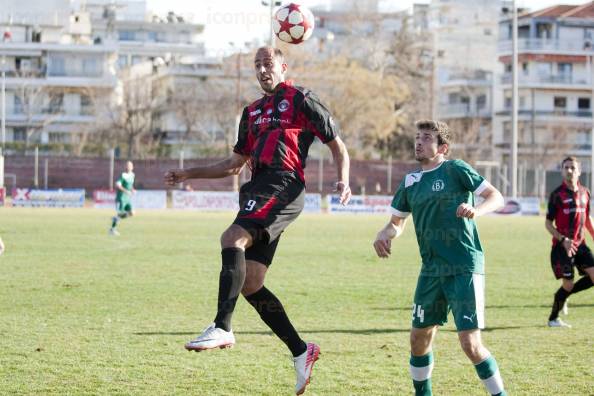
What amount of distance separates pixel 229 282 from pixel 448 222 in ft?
5.42

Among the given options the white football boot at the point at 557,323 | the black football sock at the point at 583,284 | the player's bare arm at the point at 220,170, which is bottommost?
the white football boot at the point at 557,323

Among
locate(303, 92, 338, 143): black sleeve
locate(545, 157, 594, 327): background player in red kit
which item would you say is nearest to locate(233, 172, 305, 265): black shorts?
locate(303, 92, 338, 143): black sleeve

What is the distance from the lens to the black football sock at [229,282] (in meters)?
7.31

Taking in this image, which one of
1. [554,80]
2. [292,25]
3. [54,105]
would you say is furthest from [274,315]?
[554,80]

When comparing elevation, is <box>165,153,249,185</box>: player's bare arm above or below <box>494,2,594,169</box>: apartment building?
below

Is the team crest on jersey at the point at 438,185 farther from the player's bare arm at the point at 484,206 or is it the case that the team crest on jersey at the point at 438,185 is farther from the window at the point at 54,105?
the window at the point at 54,105

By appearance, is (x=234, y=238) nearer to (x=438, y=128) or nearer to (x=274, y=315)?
(x=274, y=315)

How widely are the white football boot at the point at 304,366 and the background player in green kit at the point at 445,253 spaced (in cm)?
87

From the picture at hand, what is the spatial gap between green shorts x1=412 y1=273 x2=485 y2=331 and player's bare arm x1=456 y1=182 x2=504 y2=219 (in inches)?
19.3

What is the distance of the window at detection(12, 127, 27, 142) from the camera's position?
2948 inches

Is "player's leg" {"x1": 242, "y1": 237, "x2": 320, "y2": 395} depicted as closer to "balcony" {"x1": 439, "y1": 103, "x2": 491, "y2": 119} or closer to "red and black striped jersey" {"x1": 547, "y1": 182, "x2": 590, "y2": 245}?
"red and black striped jersey" {"x1": 547, "y1": 182, "x2": 590, "y2": 245}

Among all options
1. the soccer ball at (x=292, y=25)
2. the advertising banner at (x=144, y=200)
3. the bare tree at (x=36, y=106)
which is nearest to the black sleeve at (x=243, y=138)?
the soccer ball at (x=292, y=25)

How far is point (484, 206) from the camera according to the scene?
6992 millimetres

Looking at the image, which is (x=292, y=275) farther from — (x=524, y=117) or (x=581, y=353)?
(x=524, y=117)
